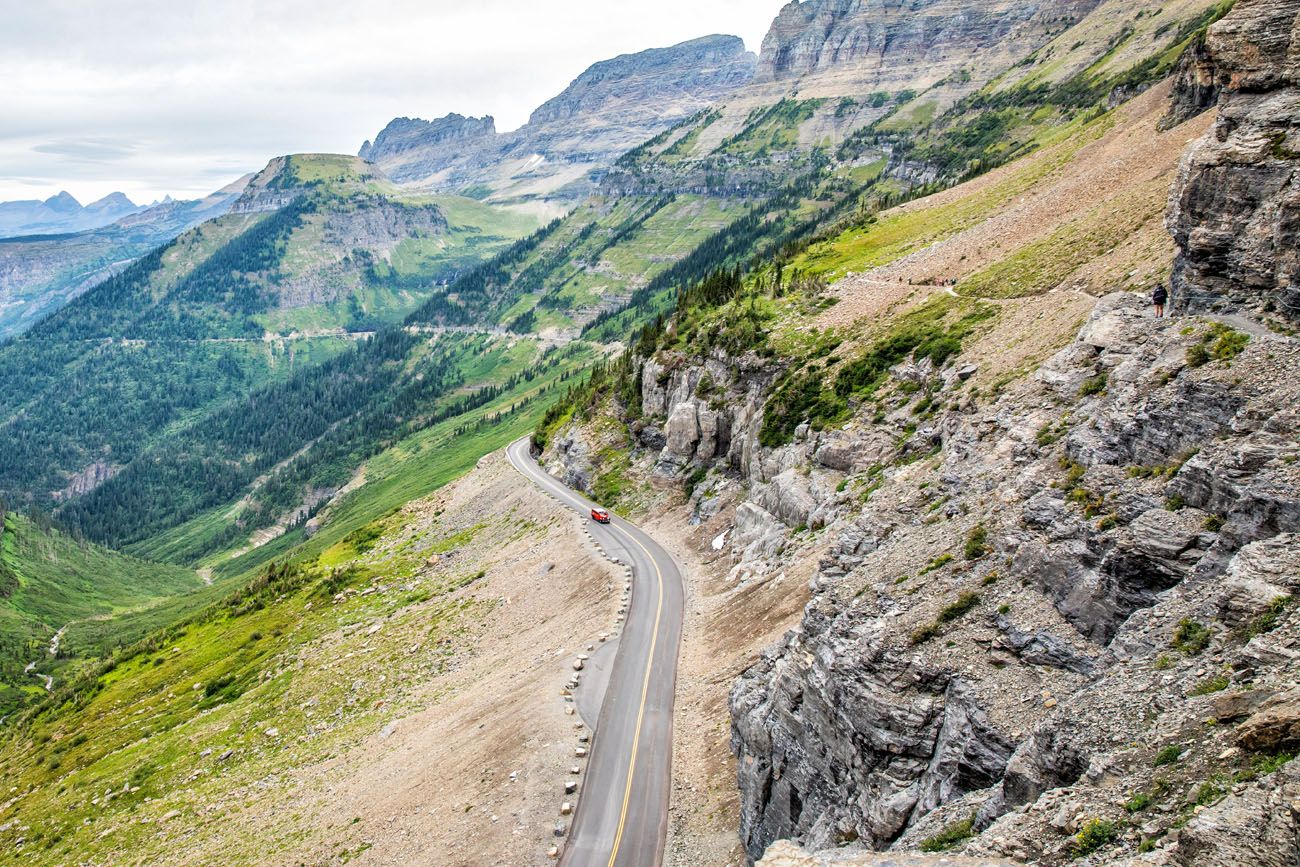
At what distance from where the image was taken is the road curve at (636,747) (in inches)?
1566

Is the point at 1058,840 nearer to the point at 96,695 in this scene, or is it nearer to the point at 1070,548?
the point at 1070,548

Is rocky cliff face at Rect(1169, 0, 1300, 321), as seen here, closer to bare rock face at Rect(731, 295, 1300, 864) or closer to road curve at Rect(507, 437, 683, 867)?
bare rock face at Rect(731, 295, 1300, 864)

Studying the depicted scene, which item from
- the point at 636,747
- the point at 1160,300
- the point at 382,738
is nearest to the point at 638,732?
the point at 636,747

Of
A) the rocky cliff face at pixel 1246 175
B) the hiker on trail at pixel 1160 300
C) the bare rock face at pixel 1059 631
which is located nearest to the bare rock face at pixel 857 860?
the bare rock face at pixel 1059 631

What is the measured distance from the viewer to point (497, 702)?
2224 inches

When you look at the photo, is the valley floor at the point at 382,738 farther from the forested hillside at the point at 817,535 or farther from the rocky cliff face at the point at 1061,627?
the rocky cliff face at the point at 1061,627

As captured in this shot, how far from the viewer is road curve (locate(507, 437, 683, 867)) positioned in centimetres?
3978

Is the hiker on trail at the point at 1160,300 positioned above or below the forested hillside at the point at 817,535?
above

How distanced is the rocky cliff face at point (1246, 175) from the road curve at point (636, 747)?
122 ft

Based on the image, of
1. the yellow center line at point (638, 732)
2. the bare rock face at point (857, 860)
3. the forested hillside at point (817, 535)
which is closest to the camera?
the bare rock face at point (857, 860)

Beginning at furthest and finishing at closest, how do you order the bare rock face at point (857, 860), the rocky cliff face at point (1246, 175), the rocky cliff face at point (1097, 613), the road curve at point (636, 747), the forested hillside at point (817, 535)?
the road curve at point (636, 747) → the rocky cliff face at point (1246, 175) → the forested hillside at point (817, 535) → the bare rock face at point (857, 860) → the rocky cliff face at point (1097, 613)

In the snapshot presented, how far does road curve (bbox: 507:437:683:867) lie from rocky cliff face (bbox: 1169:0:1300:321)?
37326 millimetres

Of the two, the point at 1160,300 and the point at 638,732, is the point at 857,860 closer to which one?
the point at 638,732

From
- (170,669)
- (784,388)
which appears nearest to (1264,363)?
(784,388)
